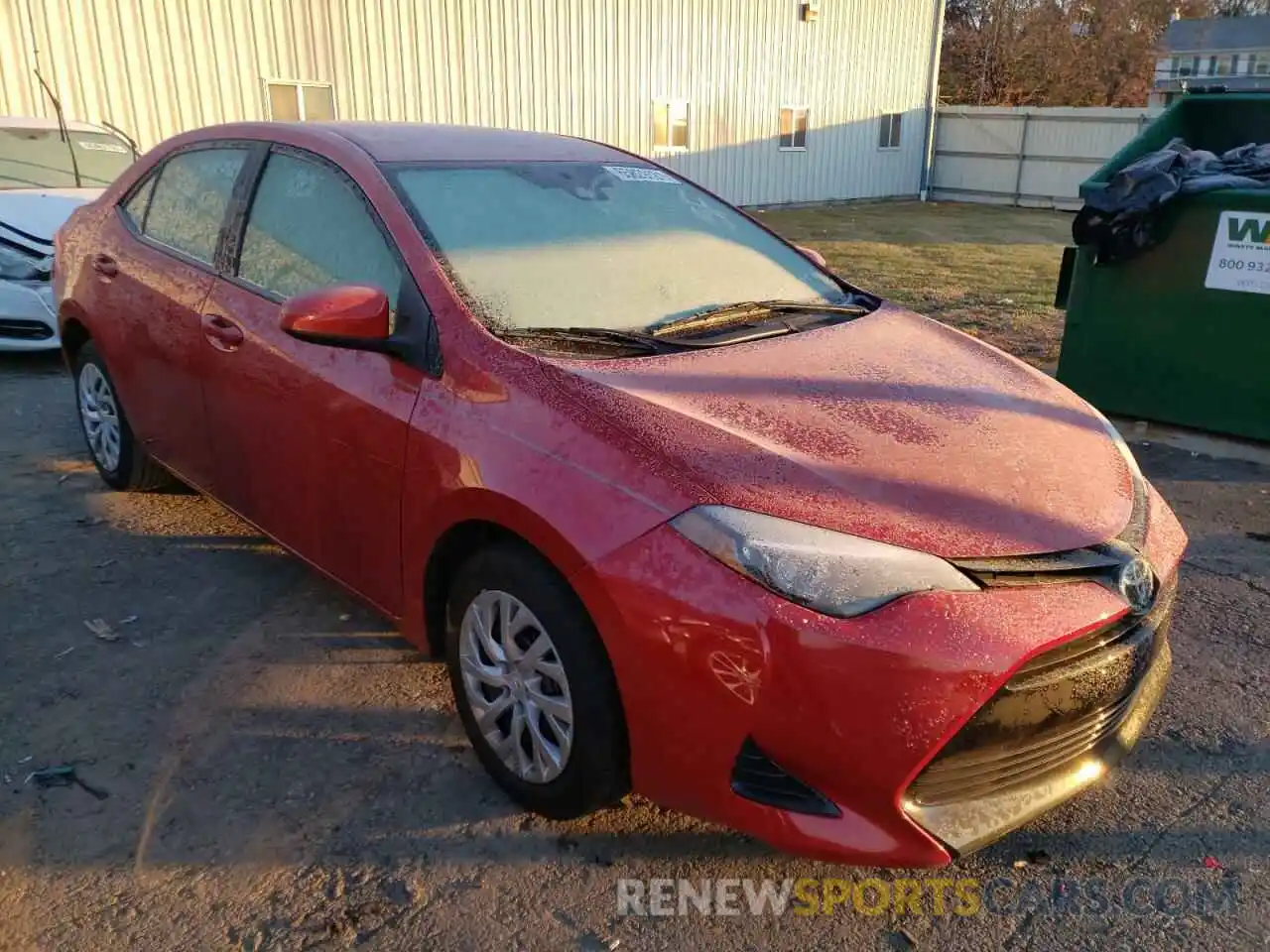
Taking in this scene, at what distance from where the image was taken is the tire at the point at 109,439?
14.4ft

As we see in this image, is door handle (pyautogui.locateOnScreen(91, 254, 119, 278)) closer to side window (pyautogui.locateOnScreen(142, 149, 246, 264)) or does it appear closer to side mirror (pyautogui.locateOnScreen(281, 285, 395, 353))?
side window (pyautogui.locateOnScreen(142, 149, 246, 264))

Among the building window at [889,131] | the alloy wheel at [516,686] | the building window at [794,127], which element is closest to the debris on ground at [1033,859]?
the alloy wheel at [516,686]

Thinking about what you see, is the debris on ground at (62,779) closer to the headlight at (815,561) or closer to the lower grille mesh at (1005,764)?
the headlight at (815,561)

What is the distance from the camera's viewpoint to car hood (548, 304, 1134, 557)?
6.96ft

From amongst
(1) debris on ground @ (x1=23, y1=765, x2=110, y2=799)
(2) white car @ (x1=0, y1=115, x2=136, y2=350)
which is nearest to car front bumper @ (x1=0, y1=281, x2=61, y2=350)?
(2) white car @ (x1=0, y1=115, x2=136, y2=350)

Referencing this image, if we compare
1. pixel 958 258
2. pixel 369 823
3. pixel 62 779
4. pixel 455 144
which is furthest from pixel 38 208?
pixel 958 258

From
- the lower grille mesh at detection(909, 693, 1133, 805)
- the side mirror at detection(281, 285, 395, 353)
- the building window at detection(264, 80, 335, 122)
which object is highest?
the building window at detection(264, 80, 335, 122)

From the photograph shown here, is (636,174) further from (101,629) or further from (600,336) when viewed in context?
(101,629)

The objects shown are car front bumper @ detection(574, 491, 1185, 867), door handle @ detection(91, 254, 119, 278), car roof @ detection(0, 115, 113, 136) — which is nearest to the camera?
car front bumper @ detection(574, 491, 1185, 867)

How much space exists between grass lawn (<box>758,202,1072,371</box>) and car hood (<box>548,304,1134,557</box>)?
4750mm

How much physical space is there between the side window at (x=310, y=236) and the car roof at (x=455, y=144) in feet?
0.56

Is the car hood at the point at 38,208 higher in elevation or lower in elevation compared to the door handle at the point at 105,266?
lower

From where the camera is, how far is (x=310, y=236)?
318 cm

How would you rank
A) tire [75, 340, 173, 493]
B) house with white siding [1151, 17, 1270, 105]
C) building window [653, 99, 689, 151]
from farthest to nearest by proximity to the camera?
house with white siding [1151, 17, 1270, 105] < building window [653, 99, 689, 151] < tire [75, 340, 173, 493]
